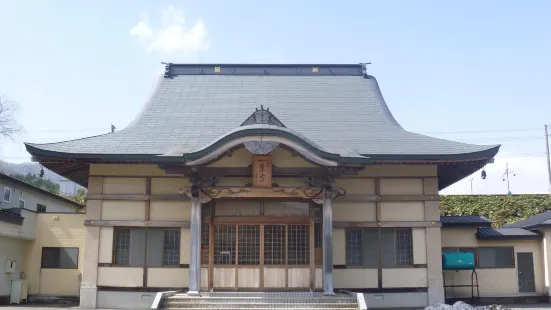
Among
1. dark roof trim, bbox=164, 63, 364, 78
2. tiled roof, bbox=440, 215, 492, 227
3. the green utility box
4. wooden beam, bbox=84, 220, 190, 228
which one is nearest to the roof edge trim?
wooden beam, bbox=84, 220, 190, 228

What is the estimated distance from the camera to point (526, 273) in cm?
1848

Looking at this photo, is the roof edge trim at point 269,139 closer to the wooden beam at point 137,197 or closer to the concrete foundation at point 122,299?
the wooden beam at point 137,197

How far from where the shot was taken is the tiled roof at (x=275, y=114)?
16.4m

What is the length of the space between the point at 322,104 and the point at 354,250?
6.06 metres

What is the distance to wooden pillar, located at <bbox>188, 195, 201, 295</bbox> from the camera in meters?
15.0

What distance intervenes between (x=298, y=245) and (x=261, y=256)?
1.11 metres

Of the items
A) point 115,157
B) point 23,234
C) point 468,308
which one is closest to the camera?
point 468,308

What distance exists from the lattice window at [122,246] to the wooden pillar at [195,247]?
235 centimetres

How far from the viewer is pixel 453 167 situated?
56.9 ft

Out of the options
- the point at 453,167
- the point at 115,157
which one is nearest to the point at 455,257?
the point at 453,167

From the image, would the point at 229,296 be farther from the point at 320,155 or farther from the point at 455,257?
the point at 455,257

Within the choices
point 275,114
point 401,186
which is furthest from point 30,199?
point 401,186

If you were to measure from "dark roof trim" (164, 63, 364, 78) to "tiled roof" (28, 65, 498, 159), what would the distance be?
0.07 m

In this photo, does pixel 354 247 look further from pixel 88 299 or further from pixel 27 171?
pixel 27 171
